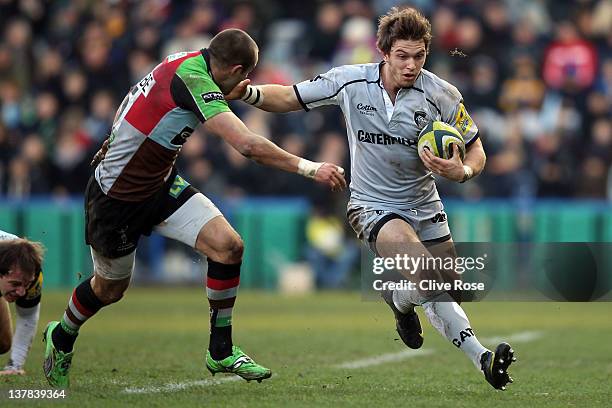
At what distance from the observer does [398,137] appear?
8.80 meters

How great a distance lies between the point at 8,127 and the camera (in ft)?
68.9

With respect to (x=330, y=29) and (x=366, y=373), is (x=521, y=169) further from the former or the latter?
(x=366, y=373)

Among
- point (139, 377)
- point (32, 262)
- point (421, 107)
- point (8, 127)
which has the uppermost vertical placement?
point (8, 127)

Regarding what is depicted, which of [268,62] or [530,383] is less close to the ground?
[268,62]

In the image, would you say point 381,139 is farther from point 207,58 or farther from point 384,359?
point 384,359

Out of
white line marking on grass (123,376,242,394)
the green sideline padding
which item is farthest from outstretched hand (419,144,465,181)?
the green sideline padding

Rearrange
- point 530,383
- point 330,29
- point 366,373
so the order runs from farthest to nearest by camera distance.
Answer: point 330,29 → point 366,373 → point 530,383

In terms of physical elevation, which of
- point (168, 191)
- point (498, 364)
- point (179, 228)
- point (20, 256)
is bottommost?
point (498, 364)

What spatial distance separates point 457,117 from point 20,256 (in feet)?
10.7

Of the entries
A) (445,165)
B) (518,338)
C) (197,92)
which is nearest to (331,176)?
(445,165)

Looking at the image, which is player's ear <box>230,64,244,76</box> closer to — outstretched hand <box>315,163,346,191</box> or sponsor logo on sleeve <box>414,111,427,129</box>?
outstretched hand <box>315,163,346,191</box>

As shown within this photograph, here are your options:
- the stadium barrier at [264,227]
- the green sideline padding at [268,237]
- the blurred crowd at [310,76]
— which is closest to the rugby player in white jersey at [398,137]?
the blurred crowd at [310,76]

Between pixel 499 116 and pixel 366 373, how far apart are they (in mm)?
10382

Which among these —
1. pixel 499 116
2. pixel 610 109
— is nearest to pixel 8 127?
pixel 499 116
